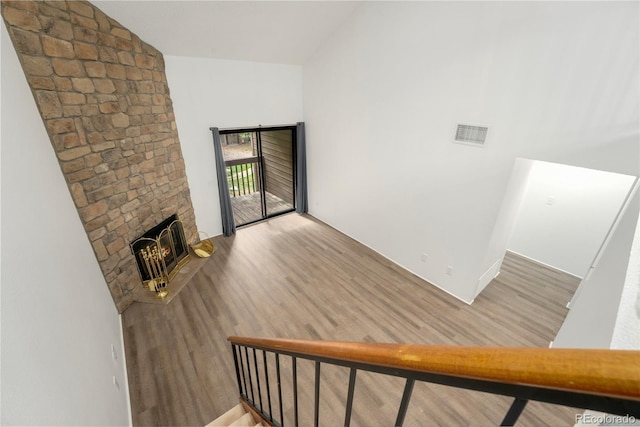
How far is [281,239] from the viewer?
Answer: 5293 mm

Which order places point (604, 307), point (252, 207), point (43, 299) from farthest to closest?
1. point (252, 207)
2. point (604, 307)
3. point (43, 299)

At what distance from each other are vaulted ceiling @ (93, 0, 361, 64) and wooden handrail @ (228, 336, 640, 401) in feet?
13.3

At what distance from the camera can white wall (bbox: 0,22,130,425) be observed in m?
1.08

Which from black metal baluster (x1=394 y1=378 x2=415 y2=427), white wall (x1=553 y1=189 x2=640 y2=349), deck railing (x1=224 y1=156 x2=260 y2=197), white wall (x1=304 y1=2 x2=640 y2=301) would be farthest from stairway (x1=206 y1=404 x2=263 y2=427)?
deck railing (x1=224 y1=156 x2=260 y2=197)

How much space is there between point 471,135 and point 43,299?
3985mm

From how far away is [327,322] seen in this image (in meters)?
3.35

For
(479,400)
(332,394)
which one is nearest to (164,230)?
(332,394)

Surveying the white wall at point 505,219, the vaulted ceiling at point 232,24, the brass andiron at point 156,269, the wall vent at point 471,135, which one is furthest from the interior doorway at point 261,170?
the white wall at point 505,219

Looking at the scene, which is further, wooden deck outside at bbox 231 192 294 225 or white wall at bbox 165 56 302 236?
Answer: wooden deck outside at bbox 231 192 294 225

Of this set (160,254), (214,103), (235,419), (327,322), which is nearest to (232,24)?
(214,103)

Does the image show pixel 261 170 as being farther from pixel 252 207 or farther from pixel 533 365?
pixel 533 365

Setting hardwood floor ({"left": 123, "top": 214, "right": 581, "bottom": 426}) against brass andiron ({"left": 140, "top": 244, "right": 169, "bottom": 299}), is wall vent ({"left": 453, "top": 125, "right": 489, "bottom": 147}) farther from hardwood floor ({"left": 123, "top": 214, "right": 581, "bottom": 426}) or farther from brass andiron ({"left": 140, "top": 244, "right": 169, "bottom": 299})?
brass andiron ({"left": 140, "top": 244, "right": 169, "bottom": 299})

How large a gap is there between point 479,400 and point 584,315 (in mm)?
1216

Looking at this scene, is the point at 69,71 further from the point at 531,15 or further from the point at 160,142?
the point at 531,15
